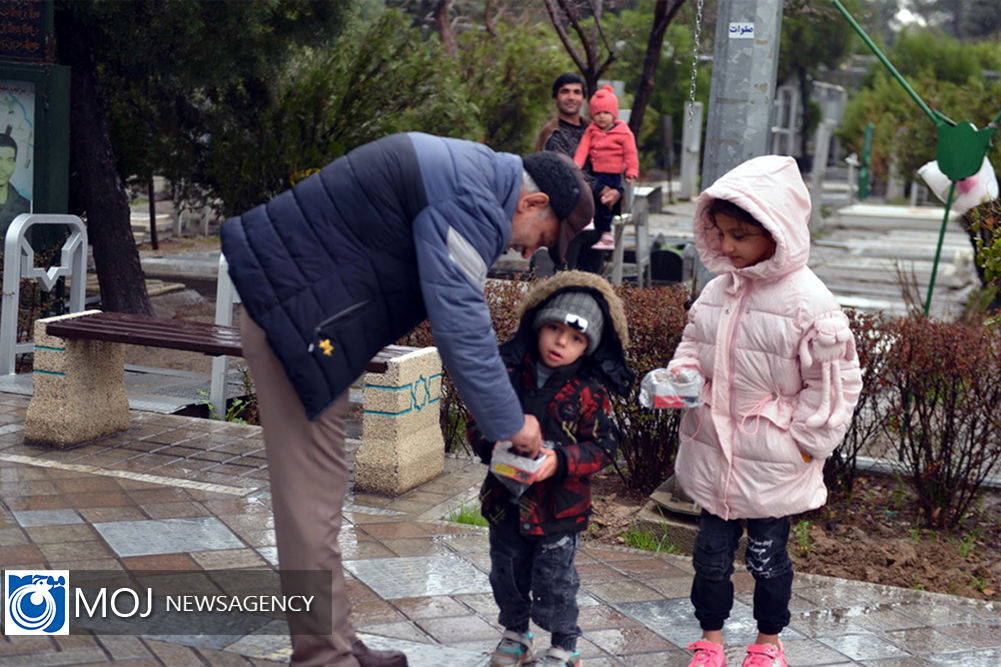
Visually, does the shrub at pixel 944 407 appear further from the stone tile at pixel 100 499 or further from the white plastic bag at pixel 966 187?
the stone tile at pixel 100 499

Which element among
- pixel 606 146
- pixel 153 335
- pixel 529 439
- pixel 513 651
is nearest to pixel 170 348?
pixel 153 335

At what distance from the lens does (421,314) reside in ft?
11.1

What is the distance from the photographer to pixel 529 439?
3301 millimetres

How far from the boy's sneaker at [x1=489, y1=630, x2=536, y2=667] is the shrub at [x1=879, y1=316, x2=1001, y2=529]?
7.95 feet

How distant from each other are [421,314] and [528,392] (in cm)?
46

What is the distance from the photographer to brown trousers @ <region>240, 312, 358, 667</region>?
3326 millimetres

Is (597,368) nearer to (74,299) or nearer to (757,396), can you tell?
(757,396)

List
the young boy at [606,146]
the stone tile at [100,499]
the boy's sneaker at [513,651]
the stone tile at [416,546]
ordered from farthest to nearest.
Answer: the young boy at [606,146]
the stone tile at [100,499]
the stone tile at [416,546]
the boy's sneaker at [513,651]

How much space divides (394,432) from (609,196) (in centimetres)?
439

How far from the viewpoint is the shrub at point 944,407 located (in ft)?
17.3

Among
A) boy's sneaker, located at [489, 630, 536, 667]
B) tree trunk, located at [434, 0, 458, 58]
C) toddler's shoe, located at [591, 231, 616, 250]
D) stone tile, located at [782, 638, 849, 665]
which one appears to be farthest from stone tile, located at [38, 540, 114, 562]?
tree trunk, located at [434, 0, 458, 58]

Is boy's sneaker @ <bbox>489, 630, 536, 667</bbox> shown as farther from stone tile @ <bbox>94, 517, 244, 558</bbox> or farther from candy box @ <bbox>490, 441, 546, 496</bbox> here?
stone tile @ <bbox>94, 517, 244, 558</bbox>

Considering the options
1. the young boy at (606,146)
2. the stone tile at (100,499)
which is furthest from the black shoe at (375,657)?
the young boy at (606,146)

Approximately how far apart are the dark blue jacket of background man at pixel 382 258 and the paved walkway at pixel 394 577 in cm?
107
